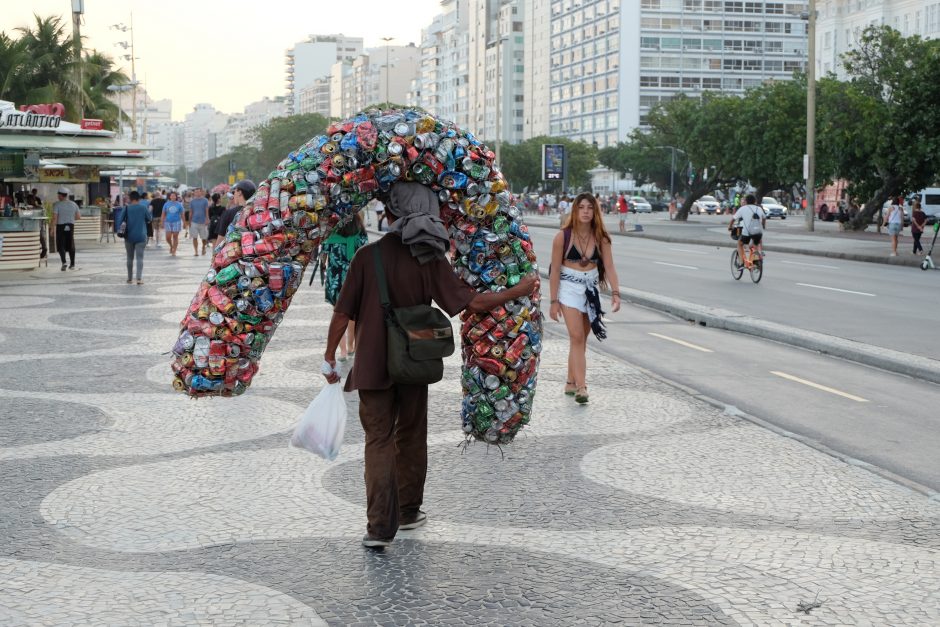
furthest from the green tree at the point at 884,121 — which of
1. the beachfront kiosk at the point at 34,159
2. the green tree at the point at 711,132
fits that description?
the beachfront kiosk at the point at 34,159

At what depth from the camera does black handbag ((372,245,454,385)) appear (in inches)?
206

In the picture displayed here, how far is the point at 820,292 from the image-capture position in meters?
20.2

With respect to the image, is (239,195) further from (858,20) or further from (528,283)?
(858,20)

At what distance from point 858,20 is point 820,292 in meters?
90.7

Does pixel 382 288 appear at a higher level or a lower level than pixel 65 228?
higher

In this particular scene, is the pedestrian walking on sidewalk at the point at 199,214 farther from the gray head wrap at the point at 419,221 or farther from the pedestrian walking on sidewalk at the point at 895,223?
the gray head wrap at the point at 419,221

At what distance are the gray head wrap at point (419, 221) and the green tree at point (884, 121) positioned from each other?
105ft

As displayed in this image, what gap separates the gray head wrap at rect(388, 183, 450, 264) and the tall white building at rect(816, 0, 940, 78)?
295 ft

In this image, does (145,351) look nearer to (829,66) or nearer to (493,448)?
(493,448)

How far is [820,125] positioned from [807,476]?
164 feet

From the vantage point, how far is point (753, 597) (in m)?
4.67

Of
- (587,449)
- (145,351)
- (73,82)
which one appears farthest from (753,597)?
(73,82)

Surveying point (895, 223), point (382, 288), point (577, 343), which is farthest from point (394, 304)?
point (895, 223)

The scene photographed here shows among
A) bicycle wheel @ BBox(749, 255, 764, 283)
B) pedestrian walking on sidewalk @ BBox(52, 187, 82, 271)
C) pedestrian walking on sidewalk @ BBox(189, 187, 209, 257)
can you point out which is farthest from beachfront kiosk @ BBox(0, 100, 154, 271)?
bicycle wheel @ BBox(749, 255, 764, 283)
